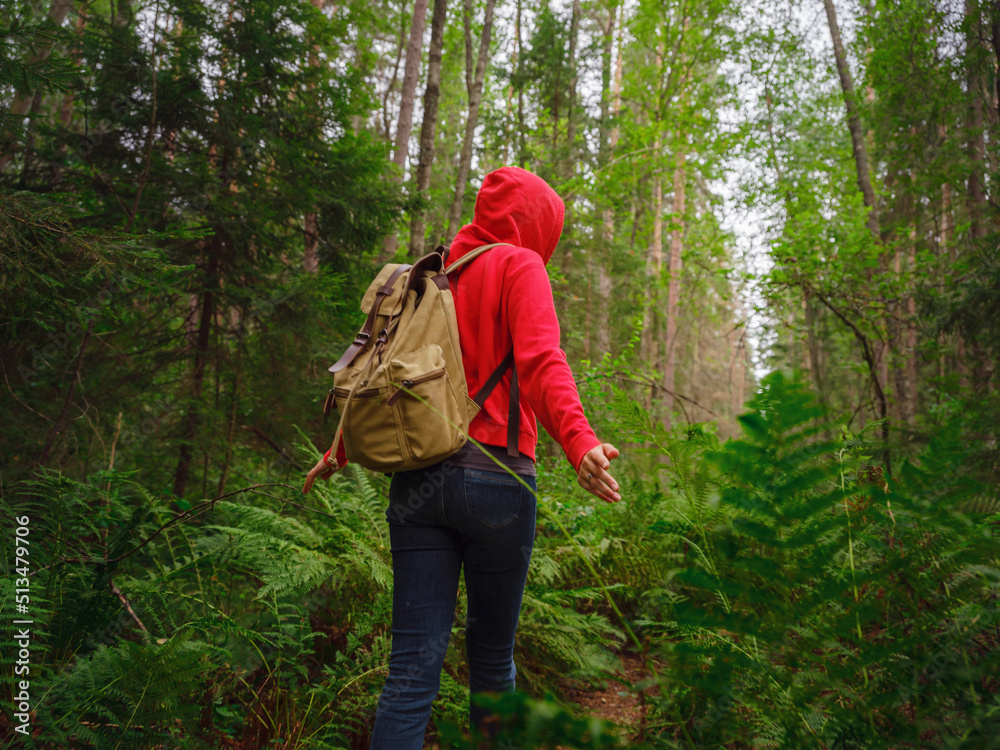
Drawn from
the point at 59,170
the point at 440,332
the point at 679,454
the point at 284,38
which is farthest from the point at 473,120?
the point at 679,454

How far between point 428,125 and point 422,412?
6.33 metres

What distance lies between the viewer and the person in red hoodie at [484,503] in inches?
68.7

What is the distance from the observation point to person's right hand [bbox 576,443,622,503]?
1.63 m

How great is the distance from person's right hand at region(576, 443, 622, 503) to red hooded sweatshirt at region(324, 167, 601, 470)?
0.09 feet

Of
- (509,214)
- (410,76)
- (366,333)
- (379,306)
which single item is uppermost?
(410,76)

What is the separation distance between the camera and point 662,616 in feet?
7.54

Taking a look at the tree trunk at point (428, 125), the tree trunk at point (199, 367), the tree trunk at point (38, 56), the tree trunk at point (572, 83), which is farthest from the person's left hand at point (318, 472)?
the tree trunk at point (572, 83)

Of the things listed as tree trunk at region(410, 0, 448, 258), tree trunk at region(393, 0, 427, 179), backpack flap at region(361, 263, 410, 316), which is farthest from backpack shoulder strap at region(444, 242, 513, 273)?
tree trunk at region(393, 0, 427, 179)

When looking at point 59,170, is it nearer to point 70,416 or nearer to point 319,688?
point 70,416

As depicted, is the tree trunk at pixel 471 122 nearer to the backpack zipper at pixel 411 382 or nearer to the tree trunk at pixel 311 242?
the tree trunk at pixel 311 242

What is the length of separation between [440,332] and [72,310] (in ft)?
9.83

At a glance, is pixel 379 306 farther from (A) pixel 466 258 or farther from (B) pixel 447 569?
(B) pixel 447 569

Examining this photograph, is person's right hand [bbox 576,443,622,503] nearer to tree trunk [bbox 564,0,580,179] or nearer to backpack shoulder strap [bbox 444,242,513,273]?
backpack shoulder strap [bbox 444,242,513,273]

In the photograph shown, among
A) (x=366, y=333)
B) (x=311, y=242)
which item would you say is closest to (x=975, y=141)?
(x=311, y=242)
